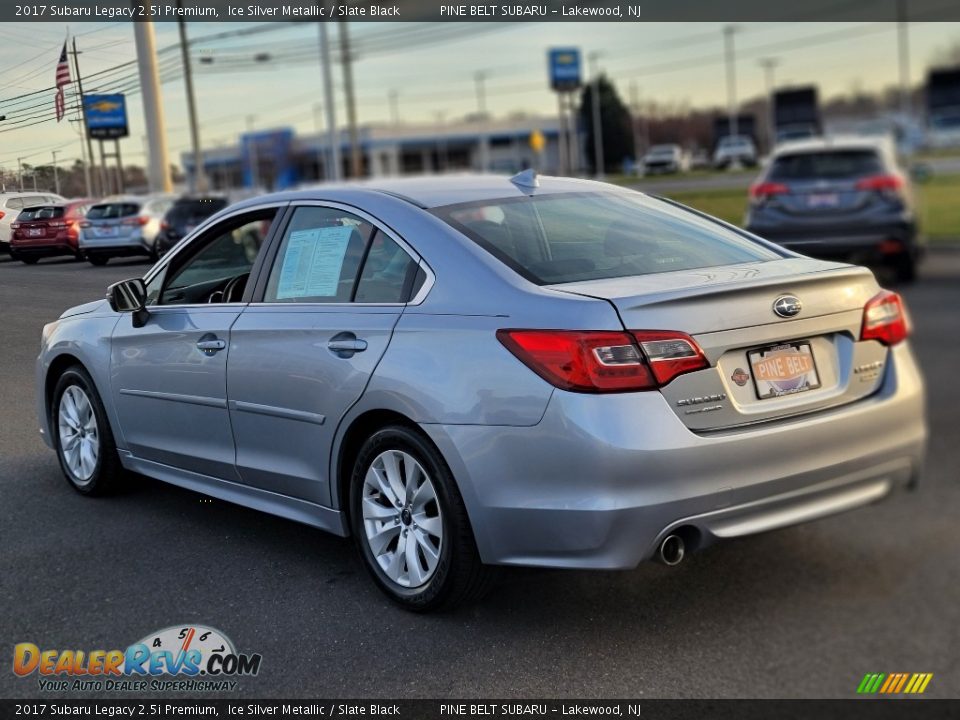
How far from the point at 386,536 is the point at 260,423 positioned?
31.1 inches

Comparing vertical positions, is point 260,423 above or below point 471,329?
below

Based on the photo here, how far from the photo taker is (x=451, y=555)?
11.9 feet

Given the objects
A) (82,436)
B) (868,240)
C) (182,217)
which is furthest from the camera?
(182,217)

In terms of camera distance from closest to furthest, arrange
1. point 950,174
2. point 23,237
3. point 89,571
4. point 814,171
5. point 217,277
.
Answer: point 89,571 → point 23,237 → point 217,277 → point 950,174 → point 814,171

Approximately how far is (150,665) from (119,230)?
93.4 inches

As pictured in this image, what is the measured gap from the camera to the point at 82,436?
5.42 m

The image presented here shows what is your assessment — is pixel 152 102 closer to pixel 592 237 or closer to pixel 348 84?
pixel 592 237

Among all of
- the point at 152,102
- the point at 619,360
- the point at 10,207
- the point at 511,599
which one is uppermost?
the point at 152,102

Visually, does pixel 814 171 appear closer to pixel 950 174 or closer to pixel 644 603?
pixel 950 174

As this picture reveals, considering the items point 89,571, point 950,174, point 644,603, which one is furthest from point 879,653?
point 950,174

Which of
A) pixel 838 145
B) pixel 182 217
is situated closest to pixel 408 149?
pixel 838 145

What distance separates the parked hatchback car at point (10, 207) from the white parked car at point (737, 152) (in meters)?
34.9

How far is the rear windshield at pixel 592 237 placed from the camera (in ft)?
12.6

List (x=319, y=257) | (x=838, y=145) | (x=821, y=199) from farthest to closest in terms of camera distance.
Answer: (x=838, y=145), (x=821, y=199), (x=319, y=257)
